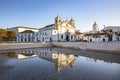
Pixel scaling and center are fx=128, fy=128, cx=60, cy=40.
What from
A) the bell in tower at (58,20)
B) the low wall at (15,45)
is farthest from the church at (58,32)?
the low wall at (15,45)

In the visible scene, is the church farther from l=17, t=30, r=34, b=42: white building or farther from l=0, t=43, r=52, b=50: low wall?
l=0, t=43, r=52, b=50: low wall

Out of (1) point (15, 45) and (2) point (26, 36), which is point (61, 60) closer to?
(1) point (15, 45)

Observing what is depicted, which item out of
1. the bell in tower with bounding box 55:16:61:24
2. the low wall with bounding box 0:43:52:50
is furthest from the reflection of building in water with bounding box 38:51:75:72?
the bell in tower with bounding box 55:16:61:24

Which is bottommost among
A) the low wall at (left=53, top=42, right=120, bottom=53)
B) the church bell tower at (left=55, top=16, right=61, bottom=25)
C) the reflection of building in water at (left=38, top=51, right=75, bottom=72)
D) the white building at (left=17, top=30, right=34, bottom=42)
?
the reflection of building in water at (left=38, top=51, right=75, bottom=72)

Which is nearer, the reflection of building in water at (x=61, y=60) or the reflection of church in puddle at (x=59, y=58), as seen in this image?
the reflection of building in water at (x=61, y=60)

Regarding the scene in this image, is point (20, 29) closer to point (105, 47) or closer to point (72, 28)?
point (72, 28)

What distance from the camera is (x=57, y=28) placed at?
45031 mm

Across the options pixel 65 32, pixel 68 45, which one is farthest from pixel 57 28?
pixel 68 45

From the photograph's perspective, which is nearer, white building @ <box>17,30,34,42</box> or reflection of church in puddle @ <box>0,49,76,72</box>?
reflection of church in puddle @ <box>0,49,76,72</box>

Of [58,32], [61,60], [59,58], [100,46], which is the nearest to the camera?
[61,60]

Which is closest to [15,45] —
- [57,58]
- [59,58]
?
[57,58]

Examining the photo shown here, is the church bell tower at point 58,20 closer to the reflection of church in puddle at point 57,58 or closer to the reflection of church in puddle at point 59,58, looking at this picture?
the reflection of church in puddle at point 59,58

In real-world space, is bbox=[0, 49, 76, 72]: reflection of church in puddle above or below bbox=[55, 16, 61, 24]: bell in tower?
below

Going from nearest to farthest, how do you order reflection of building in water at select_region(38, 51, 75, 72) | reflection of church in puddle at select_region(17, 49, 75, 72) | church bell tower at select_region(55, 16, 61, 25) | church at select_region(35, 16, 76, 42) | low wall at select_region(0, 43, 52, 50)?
reflection of building in water at select_region(38, 51, 75, 72)
reflection of church in puddle at select_region(17, 49, 75, 72)
low wall at select_region(0, 43, 52, 50)
church at select_region(35, 16, 76, 42)
church bell tower at select_region(55, 16, 61, 25)
